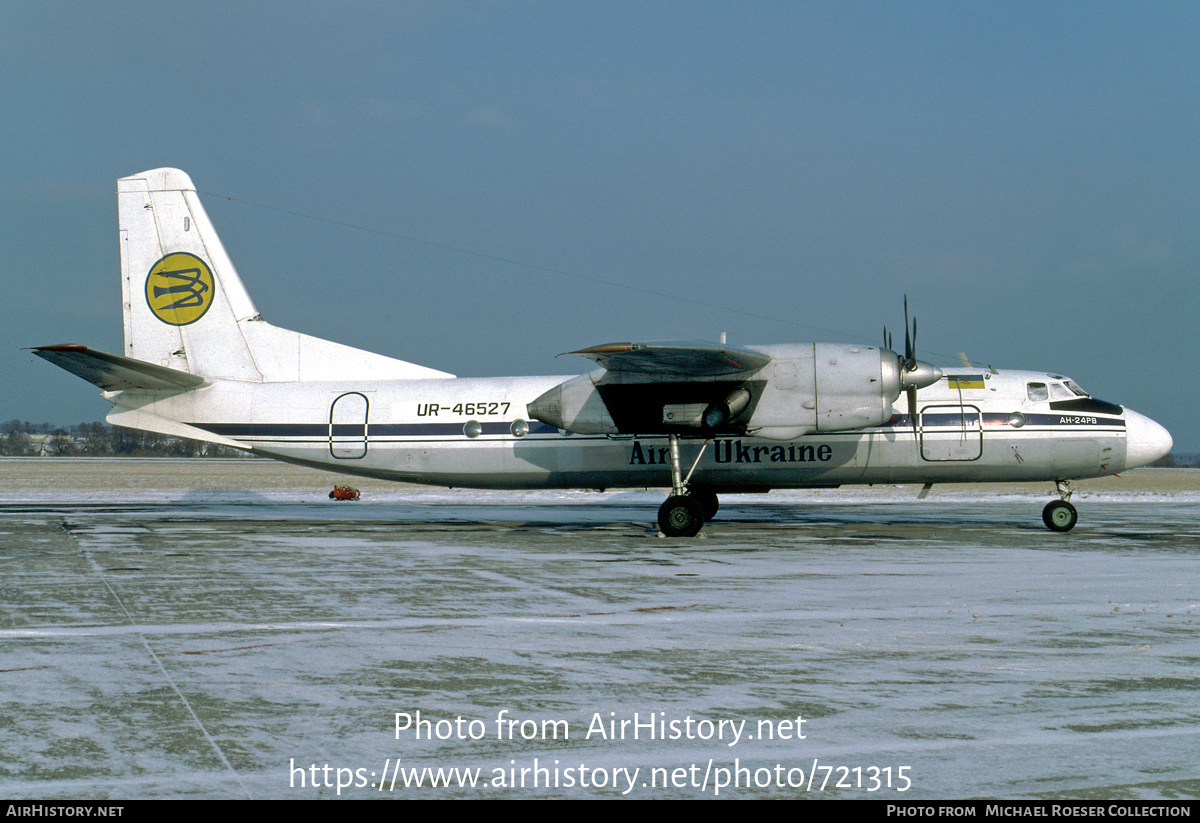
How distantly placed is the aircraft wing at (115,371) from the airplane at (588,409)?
0.06 m

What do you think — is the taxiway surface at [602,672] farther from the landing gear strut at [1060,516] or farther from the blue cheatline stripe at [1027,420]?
the blue cheatline stripe at [1027,420]

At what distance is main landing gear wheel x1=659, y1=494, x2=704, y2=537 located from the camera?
17.1m

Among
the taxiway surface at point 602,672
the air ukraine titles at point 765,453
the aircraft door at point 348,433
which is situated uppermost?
the aircraft door at point 348,433

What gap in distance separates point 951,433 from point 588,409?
291 inches

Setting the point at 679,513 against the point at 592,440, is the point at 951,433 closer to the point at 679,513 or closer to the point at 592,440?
the point at 679,513

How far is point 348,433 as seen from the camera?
1973cm

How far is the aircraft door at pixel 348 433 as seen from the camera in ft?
64.7

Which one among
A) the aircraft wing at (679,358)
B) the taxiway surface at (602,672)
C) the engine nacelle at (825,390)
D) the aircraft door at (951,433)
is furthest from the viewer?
the aircraft door at (951,433)

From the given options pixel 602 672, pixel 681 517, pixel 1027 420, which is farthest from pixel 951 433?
pixel 602 672

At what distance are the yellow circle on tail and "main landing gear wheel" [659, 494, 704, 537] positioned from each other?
11490 mm

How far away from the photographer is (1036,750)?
477cm

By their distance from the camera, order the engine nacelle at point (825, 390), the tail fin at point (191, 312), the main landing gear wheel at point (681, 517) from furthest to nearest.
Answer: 1. the tail fin at point (191, 312)
2. the main landing gear wheel at point (681, 517)
3. the engine nacelle at point (825, 390)

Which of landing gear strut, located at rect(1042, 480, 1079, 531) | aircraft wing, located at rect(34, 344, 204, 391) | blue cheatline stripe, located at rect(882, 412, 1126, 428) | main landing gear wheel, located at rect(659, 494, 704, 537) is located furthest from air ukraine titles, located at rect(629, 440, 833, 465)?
aircraft wing, located at rect(34, 344, 204, 391)

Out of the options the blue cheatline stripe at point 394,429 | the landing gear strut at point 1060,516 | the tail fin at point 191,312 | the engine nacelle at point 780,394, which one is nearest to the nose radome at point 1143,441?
the landing gear strut at point 1060,516
